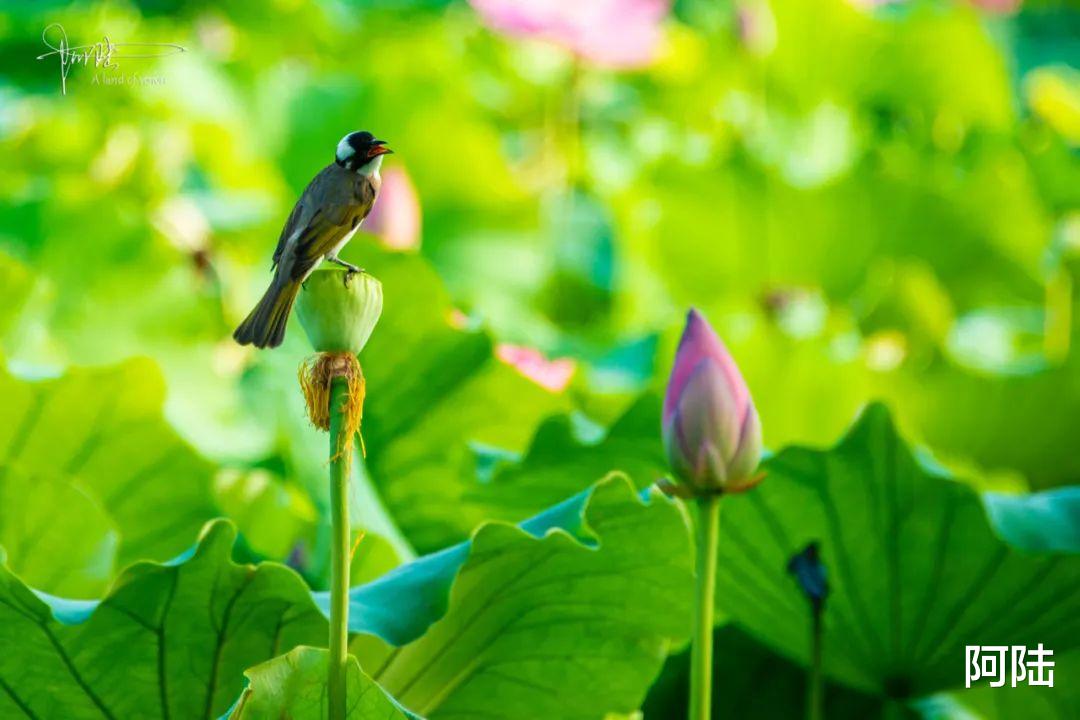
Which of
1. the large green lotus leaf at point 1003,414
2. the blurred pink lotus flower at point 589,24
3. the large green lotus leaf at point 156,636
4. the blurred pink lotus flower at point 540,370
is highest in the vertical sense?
the blurred pink lotus flower at point 589,24

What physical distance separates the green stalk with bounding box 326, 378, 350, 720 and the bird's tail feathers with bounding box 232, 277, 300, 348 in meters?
0.03

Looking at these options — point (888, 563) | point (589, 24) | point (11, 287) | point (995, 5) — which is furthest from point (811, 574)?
point (995, 5)

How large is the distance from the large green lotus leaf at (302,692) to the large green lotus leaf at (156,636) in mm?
80

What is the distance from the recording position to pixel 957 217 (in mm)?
2131

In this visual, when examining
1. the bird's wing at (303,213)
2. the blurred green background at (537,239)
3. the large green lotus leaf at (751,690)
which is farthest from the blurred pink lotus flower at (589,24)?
the bird's wing at (303,213)

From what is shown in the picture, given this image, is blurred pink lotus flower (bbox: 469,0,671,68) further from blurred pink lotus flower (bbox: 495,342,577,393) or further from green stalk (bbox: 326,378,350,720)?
green stalk (bbox: 326,378,350,720)

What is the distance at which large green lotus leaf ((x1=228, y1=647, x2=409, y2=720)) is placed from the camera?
685 mm

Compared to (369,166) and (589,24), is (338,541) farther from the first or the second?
(589,24)

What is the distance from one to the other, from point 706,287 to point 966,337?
18.0 inches

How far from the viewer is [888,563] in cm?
105

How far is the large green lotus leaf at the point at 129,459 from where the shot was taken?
112 cm

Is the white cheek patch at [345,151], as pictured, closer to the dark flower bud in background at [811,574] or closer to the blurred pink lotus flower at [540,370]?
the dark flower bud in background at [811,574]

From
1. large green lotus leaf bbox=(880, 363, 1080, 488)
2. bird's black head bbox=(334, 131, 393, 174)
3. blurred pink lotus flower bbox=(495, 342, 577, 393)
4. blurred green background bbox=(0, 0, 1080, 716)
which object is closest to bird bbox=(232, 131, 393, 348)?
bird's black head bbox=(334, 131, 393, 174)

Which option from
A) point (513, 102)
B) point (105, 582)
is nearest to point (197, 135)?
point (513, 102)
